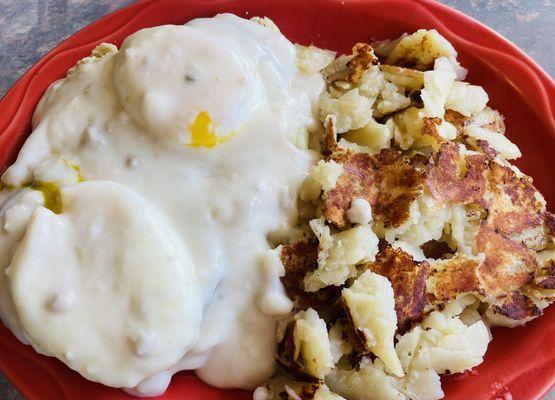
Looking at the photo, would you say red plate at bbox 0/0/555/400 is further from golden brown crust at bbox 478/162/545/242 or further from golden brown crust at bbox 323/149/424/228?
golden brown crust at bbox 323/149/424/228

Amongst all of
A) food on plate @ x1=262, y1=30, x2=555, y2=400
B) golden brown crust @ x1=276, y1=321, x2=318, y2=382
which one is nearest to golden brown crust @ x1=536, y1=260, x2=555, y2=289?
food on plate @ x1=262, y1=30, x2=555, y2=400

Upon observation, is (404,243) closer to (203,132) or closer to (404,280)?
(404,280)

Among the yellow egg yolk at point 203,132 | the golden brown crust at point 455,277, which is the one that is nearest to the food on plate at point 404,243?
the golden brown crust at point 455,277

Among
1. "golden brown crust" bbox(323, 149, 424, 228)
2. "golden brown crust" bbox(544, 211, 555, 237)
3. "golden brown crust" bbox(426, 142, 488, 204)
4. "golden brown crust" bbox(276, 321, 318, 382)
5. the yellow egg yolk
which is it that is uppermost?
"golden brown crust" bbox(426, 142, 488, 204)

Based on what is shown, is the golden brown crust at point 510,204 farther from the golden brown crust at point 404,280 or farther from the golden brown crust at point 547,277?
the golden brown crust at point 404,280

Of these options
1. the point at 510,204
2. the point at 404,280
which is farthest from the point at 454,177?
the point at 404,280

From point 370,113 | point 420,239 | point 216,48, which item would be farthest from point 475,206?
point 216,48
